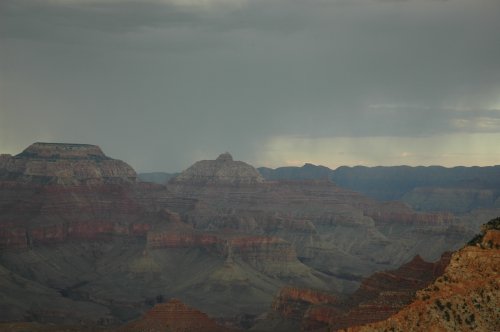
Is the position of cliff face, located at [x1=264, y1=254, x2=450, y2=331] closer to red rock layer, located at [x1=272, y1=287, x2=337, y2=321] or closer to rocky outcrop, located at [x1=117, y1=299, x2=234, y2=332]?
red rock layer, located at [x1=272, y1=287, x2=337, y2=321]

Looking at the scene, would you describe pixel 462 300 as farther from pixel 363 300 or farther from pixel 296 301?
pixel 296 301

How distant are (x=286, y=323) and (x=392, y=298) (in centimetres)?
4570

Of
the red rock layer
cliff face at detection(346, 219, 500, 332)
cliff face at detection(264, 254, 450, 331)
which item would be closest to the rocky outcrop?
the red rock layer

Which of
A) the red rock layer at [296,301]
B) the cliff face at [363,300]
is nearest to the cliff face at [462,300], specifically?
the cliff face at [363,300]

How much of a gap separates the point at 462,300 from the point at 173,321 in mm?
63335

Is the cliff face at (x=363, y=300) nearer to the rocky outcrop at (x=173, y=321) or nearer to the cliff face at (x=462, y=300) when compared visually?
the cliff face at (x=462, y=300)

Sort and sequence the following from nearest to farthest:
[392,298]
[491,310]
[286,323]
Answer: [491,310] < [392,298] < [286,323]

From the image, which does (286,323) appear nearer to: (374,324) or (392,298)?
(392,298)

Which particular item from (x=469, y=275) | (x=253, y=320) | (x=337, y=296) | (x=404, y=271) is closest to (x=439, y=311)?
(x=469, y=275)

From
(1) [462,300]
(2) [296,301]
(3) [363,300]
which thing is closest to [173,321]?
(2) [296,301]

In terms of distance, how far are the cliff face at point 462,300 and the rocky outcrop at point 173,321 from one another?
55.0m

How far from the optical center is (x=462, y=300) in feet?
298

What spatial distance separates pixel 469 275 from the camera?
9162cm

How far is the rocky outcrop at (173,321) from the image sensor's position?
144625 mm
